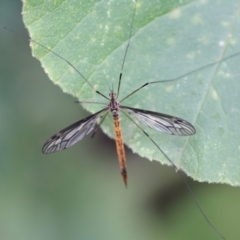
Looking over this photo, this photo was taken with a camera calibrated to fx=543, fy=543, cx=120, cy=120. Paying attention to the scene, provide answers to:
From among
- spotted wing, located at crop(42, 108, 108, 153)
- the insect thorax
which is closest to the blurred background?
spotted wing, located at crop(42, 108, 108, 153)

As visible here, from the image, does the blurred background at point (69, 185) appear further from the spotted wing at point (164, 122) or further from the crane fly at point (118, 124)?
the spotted wing at point (164, 122)

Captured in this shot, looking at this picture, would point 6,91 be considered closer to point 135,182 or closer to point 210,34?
point 135,182

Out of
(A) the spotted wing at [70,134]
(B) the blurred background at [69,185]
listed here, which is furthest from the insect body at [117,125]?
(B) the blurred background at [69,185]

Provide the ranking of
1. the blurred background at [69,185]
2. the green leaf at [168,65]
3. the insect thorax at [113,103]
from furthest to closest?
the blurred background at [69,185] → the insect thorax at [113,103] → the green leaf at [168,65]

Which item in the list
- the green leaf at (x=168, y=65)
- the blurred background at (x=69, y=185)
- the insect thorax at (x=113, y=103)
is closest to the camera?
the green leaf at (x=168, y=65)

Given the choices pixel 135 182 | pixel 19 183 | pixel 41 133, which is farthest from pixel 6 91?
pixel 135 182

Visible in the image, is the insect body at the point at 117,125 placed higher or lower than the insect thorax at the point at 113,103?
lower

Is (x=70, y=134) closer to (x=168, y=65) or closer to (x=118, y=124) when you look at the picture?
(x=118, y=124)

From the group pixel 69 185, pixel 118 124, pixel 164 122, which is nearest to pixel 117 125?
pixel 118 124
